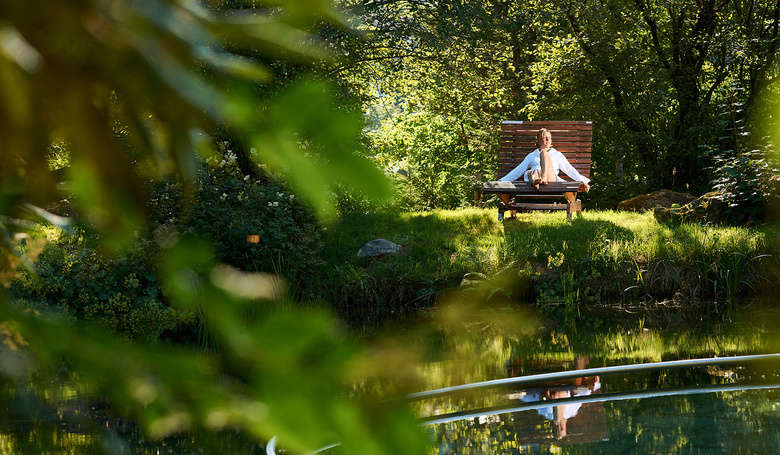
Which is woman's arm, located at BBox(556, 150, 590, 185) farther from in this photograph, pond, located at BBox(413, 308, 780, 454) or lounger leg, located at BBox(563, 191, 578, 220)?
pond, located at BBox(413, 308, 780, 454)

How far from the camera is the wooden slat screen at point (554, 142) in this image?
1101 centimetres

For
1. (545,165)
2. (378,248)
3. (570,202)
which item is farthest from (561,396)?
(545,165)

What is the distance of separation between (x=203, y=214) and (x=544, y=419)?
5130 mm

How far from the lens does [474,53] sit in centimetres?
1375

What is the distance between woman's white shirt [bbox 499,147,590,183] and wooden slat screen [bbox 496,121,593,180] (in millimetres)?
499

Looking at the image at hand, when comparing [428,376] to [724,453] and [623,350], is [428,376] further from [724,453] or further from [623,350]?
[724,453]

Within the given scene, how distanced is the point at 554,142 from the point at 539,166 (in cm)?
102

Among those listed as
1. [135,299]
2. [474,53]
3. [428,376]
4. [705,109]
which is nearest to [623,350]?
[428,376]

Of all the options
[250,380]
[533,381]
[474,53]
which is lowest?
[533,381]

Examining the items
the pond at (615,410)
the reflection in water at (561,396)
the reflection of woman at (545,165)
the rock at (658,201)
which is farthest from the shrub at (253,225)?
the rock at (658,201)

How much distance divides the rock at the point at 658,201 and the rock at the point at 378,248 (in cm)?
439

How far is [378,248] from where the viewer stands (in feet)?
29.8

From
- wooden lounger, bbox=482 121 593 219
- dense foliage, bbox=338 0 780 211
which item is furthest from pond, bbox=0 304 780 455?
dense foliage, bbox=338 0 780 211

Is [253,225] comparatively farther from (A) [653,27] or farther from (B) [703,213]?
(A) [653,27]
